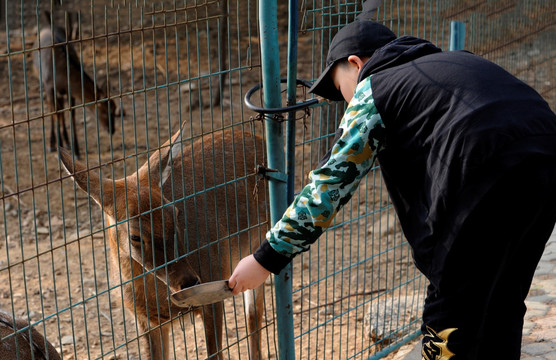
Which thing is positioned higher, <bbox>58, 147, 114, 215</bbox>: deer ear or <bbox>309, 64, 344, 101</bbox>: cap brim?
<bbox>309, 64, 344, 101</bbox>: cap brim

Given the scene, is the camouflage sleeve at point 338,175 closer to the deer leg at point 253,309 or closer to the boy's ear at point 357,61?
the boy's ear at point 357,61

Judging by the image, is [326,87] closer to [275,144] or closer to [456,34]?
[275,144]

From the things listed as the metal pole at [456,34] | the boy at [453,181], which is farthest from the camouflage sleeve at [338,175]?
the metal pole at [456,34]

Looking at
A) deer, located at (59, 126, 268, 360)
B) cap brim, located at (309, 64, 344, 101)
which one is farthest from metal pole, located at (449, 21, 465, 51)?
cap brim, located at (309, 64, 344, 101)

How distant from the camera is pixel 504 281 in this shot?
8.80 ft

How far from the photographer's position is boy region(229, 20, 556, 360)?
2.48 meters

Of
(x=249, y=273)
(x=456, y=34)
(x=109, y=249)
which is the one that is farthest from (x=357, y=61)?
(x=109, y=249)

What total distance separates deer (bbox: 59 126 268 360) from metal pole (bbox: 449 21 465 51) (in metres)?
1.59

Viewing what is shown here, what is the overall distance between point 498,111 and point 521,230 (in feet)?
1.44

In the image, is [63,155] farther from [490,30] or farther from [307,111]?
[490,30]

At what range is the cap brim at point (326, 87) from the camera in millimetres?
2953

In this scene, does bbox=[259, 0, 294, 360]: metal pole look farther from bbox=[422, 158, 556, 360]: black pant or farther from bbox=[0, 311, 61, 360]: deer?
bbox=[0, 311, 61, 360]: deer

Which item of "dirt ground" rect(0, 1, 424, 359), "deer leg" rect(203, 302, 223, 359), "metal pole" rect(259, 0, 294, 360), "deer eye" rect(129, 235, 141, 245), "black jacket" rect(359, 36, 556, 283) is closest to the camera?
"black jacket" rect(359, 36, 556, 283)

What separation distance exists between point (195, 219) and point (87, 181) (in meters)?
0.64
